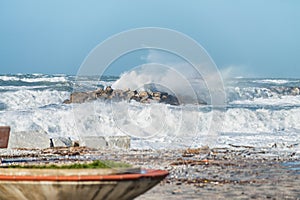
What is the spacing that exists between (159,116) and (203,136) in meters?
7.62

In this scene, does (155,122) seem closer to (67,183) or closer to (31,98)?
(31,98)

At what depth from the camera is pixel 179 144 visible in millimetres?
23109

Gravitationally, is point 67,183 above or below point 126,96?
below

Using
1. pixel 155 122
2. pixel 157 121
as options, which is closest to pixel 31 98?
pixel 157 121

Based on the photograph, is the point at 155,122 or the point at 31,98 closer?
the point at 155,122

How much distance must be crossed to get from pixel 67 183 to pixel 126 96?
93.3 feet

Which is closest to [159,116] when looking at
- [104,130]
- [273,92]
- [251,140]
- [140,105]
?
[140,105]

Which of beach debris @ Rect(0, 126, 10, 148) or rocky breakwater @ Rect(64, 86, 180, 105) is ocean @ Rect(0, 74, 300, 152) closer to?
rocky breakwater @ Rect(64, 86, 180, 105)

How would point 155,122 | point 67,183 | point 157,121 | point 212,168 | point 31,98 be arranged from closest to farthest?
1. point 67,183
2. point 212,168
3. point 155,122
4. point 157,121
5. point 31,98

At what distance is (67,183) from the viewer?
6.20 meters

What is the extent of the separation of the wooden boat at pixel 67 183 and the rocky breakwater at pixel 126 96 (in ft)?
85.2

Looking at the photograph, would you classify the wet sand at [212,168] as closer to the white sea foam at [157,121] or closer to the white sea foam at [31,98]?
the white sea foam at [157,121]

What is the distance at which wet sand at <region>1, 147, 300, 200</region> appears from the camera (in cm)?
1109

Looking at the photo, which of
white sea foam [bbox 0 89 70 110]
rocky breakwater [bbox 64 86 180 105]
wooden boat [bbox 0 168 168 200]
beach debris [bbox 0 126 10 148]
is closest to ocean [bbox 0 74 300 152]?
white sea foam [bbox 0 89 70 110]
